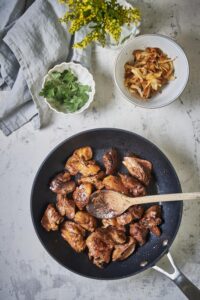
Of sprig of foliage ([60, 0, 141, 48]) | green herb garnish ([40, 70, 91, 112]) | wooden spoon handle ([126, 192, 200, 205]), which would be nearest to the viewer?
sprig of foliage ([60, 0, 141, 48])

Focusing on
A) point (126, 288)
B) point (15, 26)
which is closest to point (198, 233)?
point (126, 288)

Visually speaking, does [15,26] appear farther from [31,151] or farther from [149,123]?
[149,123]

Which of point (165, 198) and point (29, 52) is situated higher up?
point (29, 52)

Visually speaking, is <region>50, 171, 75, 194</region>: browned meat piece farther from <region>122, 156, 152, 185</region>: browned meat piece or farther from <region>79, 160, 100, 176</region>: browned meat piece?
<region>122, 156, 152, 185</region>: browned meat piece

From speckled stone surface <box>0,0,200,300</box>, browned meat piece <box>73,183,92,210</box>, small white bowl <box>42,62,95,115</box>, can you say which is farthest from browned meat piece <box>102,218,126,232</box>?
small white bowl <box>42,62,95,115</box>

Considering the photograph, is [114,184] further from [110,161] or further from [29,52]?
[29,52]

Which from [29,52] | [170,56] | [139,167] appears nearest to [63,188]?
[139,167]
